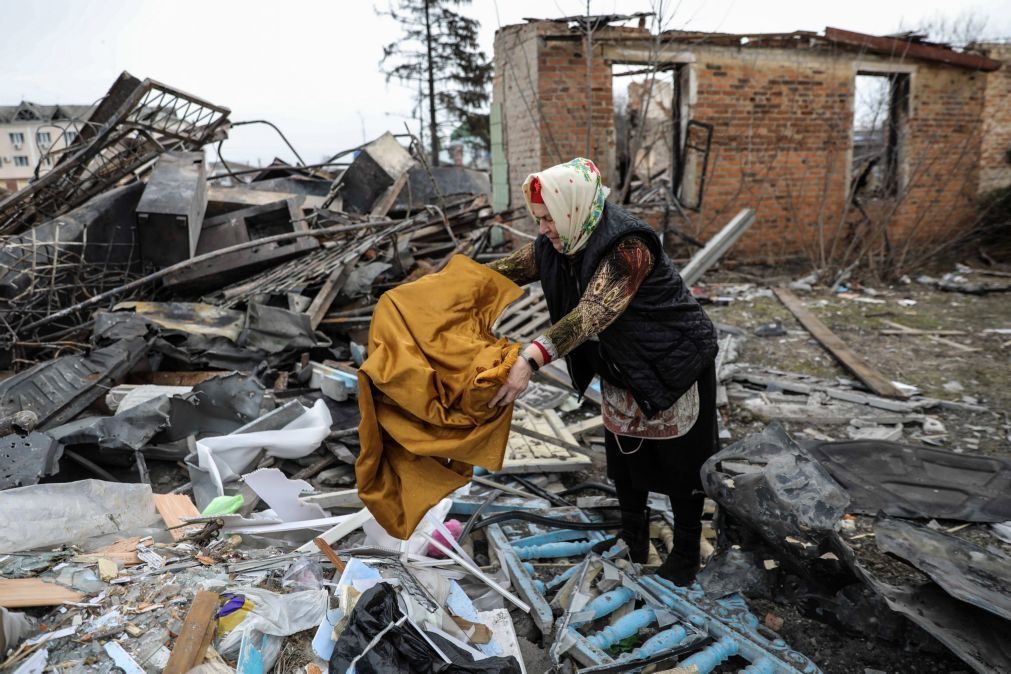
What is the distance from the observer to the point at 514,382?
190 cm

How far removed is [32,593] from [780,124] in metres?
10.4

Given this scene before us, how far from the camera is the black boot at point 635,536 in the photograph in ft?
9.20

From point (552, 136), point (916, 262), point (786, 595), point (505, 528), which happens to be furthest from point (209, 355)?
point (916, 262)

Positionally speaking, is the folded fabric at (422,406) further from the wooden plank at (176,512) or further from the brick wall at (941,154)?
the brick wall at (941,154)

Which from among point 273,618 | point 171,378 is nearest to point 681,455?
point 273,618

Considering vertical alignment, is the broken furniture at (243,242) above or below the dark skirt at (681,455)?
above

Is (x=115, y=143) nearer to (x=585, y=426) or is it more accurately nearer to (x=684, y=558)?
(x=585, y=426)

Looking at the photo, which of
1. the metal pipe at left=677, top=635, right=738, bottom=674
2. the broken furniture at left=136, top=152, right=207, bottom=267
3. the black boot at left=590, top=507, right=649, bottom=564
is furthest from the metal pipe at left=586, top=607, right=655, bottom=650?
the broken furniture at left=136, top=152, right=207, bottom=267

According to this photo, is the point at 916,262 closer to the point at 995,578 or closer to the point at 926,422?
the point at 926,422

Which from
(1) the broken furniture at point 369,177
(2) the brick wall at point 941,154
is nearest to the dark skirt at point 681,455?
(1) the broken furniture at point 369,177

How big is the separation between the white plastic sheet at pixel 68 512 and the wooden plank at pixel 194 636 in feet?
3.06

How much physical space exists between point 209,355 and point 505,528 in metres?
2.95

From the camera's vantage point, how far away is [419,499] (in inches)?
78.3

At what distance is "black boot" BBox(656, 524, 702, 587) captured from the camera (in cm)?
261
